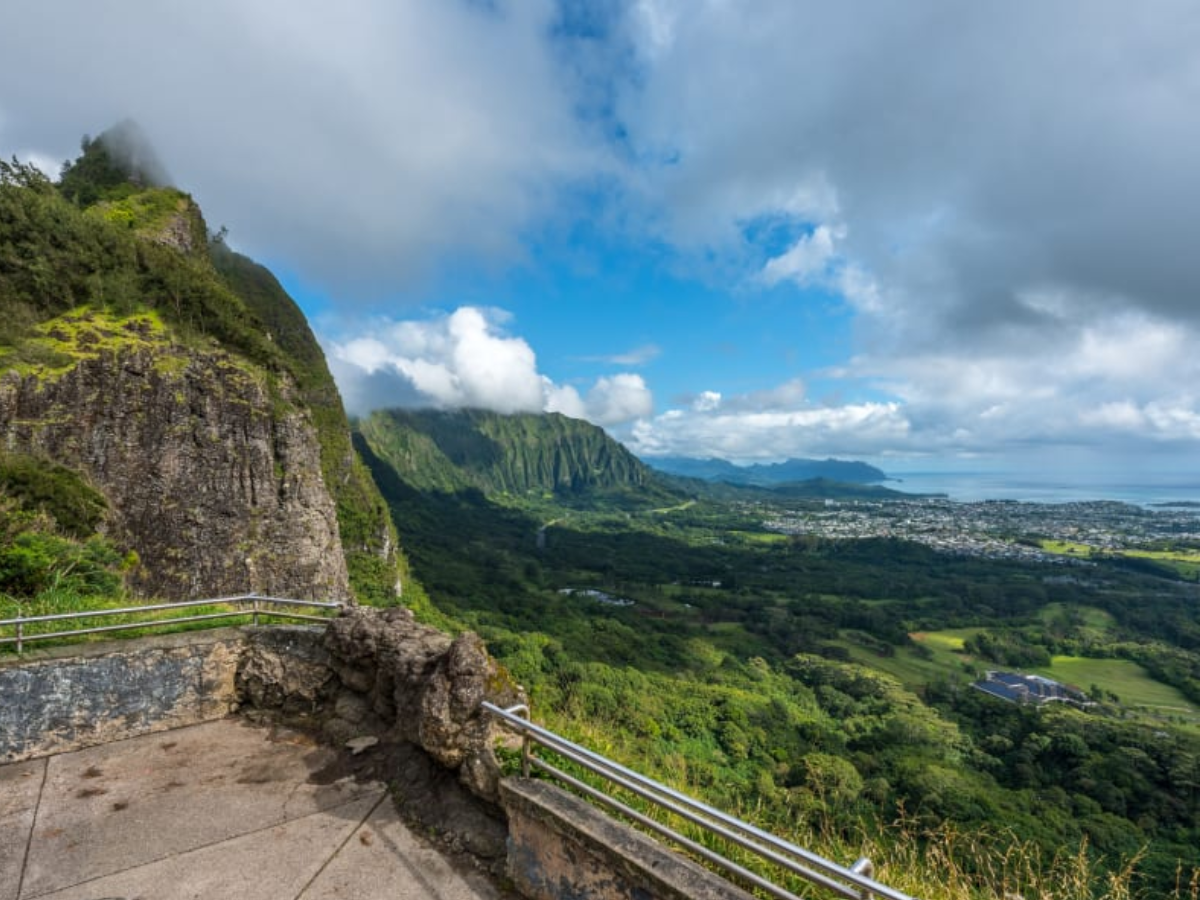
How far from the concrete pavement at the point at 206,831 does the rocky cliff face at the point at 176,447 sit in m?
23.1

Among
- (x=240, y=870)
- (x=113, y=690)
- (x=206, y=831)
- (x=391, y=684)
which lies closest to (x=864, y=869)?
(x=240, y=870)

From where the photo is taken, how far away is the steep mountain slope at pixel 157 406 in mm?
23547

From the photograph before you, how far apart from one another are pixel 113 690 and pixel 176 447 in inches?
1085

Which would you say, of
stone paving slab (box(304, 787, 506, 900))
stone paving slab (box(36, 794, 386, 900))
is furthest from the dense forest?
stone paving slab (box(36, 794, 386, 900))

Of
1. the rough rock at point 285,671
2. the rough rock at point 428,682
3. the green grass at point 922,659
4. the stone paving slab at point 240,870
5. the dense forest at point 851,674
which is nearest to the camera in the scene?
the stone paving slab at point 240,870

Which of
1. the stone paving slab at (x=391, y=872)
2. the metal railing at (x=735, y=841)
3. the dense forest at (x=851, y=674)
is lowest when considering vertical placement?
the dense forest at (x=851, y=674)

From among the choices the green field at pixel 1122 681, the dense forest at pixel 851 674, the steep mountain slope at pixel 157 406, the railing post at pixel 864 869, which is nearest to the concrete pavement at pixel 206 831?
the dense forest at pixel 851 674

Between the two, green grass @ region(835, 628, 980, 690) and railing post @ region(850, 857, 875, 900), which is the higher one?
railing post @ region(850, 857, 875, 900)

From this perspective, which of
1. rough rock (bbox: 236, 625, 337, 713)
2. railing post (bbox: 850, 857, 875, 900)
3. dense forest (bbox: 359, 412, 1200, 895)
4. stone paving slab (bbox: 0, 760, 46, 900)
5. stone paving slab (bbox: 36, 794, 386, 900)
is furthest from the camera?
dense forest (bbox: 359, 412, 1200, 895)

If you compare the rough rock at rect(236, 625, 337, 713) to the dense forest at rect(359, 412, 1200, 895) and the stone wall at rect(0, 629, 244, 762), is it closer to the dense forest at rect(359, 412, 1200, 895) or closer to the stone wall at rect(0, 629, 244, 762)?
the stone wall at rect(0, 629, 244, 762)

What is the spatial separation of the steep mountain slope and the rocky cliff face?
68 mm

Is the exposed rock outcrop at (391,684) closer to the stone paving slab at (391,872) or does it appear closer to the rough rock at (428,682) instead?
the rough rock at (428,682)

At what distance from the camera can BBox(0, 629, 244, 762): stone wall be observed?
538 centimetres

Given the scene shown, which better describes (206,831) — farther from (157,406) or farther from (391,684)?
(157,406)
